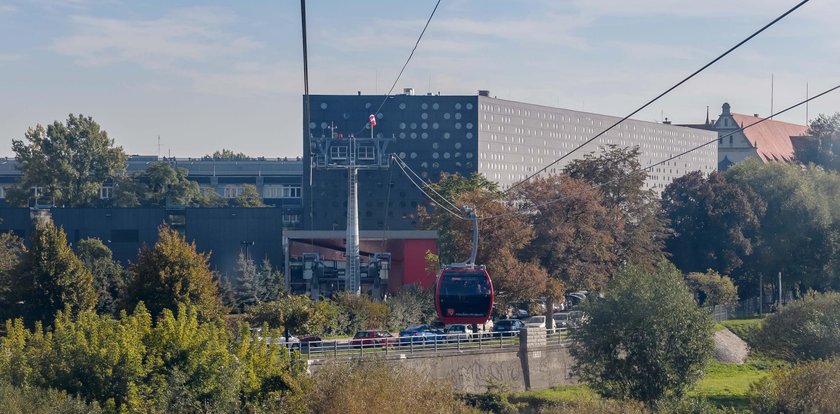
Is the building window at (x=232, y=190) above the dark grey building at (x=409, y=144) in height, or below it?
below

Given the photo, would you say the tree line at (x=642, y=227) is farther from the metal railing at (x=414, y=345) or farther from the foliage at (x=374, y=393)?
the foliage at (x=374, y=393)

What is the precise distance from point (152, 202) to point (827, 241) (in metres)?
65.4

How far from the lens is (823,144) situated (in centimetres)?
13838

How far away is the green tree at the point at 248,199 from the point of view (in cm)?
12769

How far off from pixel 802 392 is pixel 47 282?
1263 inches

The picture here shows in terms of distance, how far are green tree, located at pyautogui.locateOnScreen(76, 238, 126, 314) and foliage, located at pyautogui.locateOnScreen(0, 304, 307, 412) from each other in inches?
908

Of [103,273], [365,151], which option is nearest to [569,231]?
[103,273]

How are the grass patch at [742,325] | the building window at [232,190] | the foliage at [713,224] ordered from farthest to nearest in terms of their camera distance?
the building window at [232,190]
the foliage at [713,224]
the grass patch at [742,325]

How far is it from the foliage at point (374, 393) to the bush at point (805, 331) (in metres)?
23.5

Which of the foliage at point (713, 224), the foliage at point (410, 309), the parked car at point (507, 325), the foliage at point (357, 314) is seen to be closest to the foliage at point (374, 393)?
the foliage at point (357, 314)

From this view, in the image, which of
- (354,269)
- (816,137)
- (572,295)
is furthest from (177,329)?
(816,137)

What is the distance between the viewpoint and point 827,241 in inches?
3356

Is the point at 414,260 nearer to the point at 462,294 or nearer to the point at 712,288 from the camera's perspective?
the point at 712,288

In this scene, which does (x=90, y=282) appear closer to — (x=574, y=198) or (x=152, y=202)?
(x=574, y=198)
